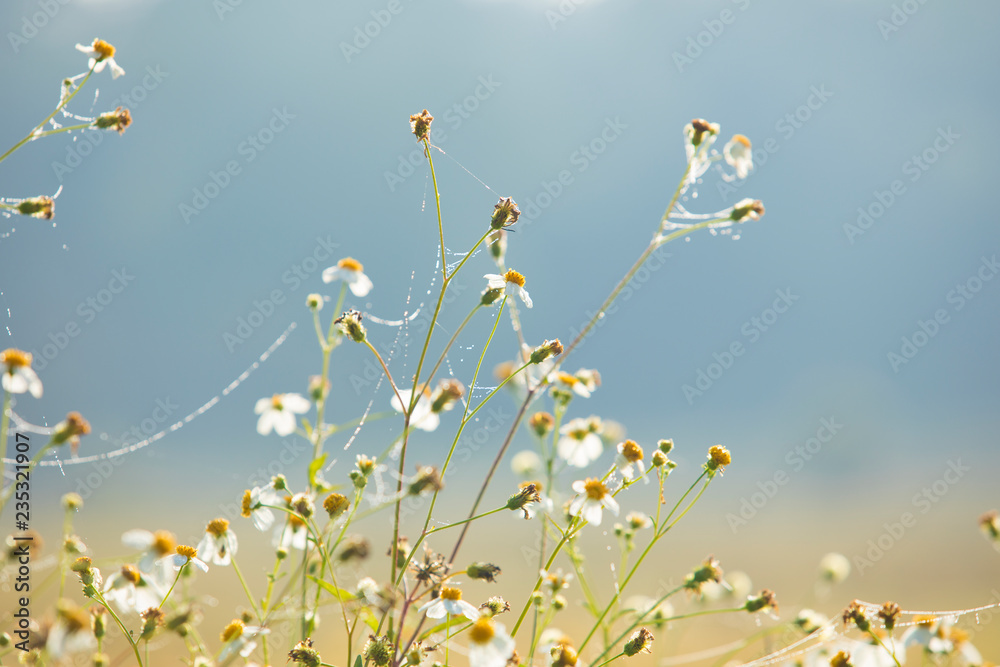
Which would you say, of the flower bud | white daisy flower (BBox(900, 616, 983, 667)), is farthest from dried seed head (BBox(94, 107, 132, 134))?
white daisy flower (BBox(900, 616, 983, 667))

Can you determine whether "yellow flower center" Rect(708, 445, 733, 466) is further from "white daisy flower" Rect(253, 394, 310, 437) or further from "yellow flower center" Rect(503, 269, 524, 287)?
"white daisy flower" Rect(253, 394, 310, 437)

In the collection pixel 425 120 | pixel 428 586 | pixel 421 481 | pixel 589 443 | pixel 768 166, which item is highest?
pixel 768 166

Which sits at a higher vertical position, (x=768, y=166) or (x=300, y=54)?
(x=300, y=54)

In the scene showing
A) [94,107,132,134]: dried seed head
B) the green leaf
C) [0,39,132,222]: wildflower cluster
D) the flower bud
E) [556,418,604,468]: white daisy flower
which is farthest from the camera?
[556,418,604,468]: white daisy flower

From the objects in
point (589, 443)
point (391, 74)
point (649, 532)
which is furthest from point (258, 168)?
point (589, 443)

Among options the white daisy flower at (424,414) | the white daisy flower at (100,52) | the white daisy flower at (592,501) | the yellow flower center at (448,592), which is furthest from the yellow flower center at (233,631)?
the white daisy flower at (100,52)

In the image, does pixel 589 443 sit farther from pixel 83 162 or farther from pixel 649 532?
pixel 649 532

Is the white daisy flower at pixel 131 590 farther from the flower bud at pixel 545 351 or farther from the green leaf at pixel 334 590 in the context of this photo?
the flower bud at pixel 545 351
